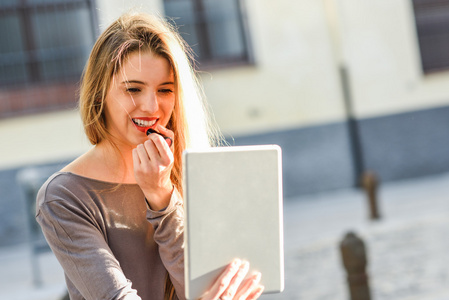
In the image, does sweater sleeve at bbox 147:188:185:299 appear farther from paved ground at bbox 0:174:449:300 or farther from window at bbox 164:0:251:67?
window at bbox 164:0:251:67

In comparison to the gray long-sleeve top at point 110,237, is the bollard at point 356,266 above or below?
below

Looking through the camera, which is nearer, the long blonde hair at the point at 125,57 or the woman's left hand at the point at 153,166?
the woman's left hand at the point at 153,166

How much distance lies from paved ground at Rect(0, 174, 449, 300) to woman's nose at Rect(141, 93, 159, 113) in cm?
361

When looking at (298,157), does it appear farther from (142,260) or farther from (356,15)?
(142,260)

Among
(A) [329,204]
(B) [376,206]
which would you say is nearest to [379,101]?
(A) [329,204]

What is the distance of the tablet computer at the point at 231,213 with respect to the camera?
1.33 metres

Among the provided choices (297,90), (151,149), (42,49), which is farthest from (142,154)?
(297,90)

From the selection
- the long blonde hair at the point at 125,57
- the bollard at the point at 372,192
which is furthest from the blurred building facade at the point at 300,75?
the long blonde hair at the point at 125,57

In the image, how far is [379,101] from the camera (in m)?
10.9

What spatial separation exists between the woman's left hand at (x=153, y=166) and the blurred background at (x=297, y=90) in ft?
23.2

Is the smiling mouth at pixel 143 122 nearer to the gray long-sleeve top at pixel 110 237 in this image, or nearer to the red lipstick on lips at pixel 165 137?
the red lipstick on lips at pixel 165 137

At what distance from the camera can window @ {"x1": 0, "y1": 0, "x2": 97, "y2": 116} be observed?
956 cm

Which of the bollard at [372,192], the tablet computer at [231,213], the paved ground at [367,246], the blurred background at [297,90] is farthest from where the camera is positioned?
the blurred background at [297,90]

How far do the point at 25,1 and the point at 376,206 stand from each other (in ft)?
19.1
